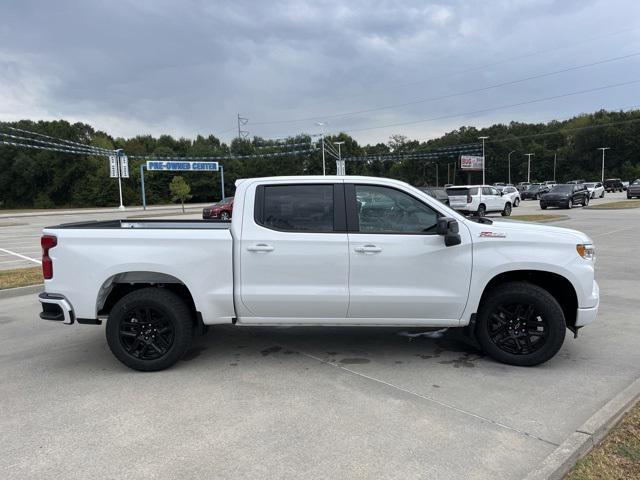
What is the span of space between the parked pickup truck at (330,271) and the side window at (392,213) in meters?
0.01

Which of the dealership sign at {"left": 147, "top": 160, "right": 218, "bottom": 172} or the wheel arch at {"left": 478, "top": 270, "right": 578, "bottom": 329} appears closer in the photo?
the wheel arch at {"left": 478, "top": 270, "right": 578, "bottom": 329}

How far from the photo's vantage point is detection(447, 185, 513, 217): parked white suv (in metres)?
26.1

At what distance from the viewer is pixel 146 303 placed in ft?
15.2

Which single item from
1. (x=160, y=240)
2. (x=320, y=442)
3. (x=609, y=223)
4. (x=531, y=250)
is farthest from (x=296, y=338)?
(x=609, y=223)

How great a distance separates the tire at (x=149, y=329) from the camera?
4621mm

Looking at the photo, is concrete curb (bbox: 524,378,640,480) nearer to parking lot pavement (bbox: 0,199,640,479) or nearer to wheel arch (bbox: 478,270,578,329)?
parking lot pavement (bbox: 0,199,640,479)

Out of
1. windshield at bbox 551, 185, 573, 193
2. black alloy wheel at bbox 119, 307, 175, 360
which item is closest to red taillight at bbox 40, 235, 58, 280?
black alloy wheel at bbox 119, 307, 175, 360

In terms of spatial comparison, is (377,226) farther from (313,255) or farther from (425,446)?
(425,446)

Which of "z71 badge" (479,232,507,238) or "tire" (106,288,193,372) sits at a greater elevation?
Result: "z71 badge" (479,232,507,238)

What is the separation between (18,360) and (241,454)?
3.34 meters

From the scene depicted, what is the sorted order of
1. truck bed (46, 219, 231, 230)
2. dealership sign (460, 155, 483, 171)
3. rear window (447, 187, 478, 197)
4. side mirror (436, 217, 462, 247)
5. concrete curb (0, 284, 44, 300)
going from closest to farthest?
side mirror (436, 217, 462, 247) < truck bed (46, 219, 231, 230) < concrete curb (0, 284, 44, 300) < rear window (447, 187, 478, 197) < dealership sign (460, 155, 483, 171)

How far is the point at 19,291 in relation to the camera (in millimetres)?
8453

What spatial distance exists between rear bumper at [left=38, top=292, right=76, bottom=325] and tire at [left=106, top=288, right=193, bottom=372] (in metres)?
0.41

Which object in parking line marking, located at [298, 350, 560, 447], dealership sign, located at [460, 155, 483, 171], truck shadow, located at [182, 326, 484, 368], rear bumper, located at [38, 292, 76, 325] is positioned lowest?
parking line marking, located at [298, 350, 560, 447]
